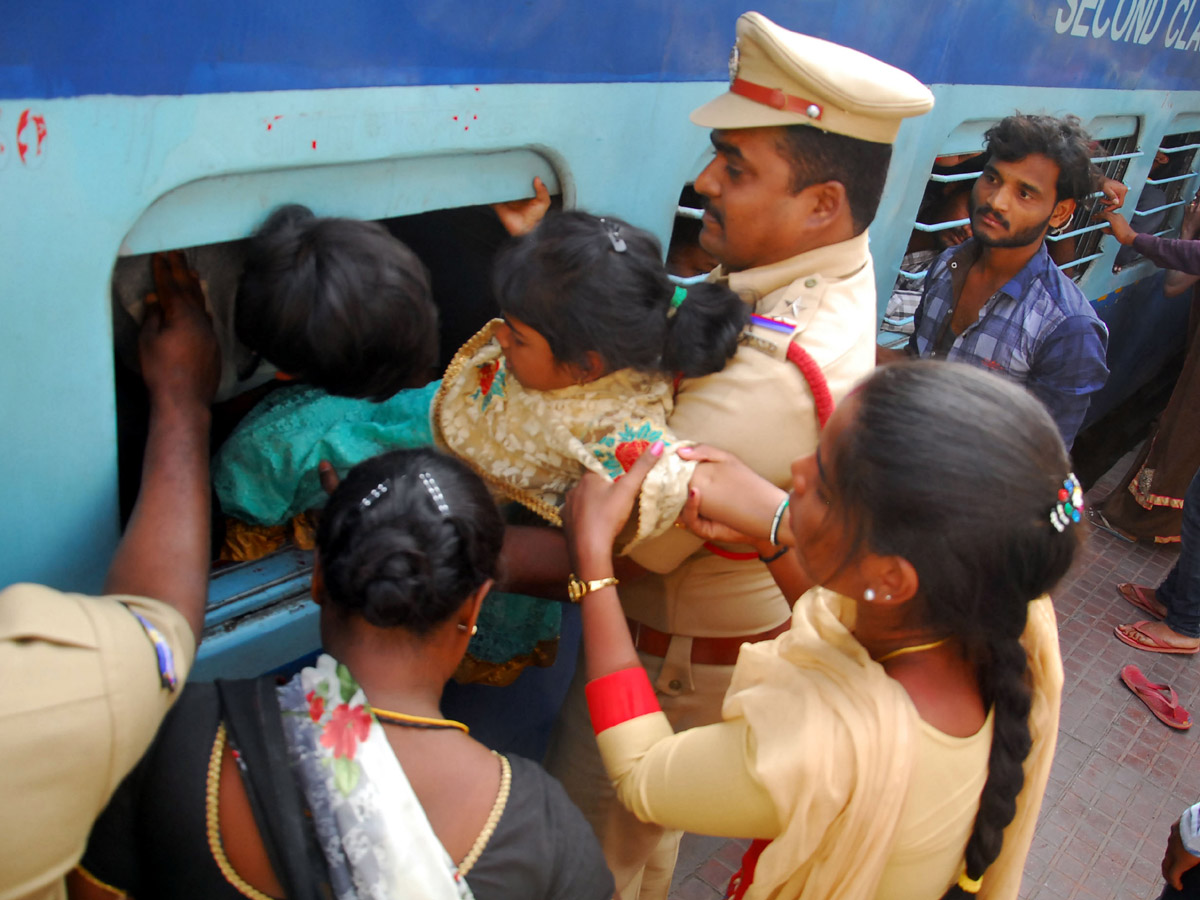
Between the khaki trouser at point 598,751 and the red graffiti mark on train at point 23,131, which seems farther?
the khaki trouser at point 598,751

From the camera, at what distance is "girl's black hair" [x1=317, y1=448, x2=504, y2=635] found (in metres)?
1.08

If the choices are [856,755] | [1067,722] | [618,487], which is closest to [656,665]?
[618,487]

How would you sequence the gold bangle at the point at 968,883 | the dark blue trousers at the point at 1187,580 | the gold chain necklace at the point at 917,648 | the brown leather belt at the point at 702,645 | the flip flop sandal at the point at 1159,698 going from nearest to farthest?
the gold chain necklace at the point at 917,648
the gold bangle at the point at 968,883
the brown leather belt at the point at 702,645
the flip flop sandal at the point at 1159,698
the dark blue trousers at the point at 1187,580

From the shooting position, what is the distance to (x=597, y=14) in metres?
1.71

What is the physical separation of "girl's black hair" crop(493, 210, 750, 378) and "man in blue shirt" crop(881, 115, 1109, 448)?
173 cm

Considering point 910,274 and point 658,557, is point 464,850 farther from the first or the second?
point 910,274

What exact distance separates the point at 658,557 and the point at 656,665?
0.42m

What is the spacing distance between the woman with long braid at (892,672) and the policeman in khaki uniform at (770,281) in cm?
27

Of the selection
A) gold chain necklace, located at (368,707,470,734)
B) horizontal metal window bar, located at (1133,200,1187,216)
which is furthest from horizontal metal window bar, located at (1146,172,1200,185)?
gold chain necklace, located at (368,707,470,734)

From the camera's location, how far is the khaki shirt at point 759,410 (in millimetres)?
1476

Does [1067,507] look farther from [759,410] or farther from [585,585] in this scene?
[585,585]

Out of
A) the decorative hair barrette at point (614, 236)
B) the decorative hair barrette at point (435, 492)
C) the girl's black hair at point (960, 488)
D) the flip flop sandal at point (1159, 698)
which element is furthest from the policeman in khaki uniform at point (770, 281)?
the flip flop sandal at point (1159, 698)

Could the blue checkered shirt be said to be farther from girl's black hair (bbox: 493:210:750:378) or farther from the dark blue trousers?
girl's black hair (bbox: 493:210:750:378)

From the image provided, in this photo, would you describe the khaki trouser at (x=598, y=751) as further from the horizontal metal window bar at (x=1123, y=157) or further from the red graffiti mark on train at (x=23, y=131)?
the horizontal metal window bar at (x=1123, y=157)
